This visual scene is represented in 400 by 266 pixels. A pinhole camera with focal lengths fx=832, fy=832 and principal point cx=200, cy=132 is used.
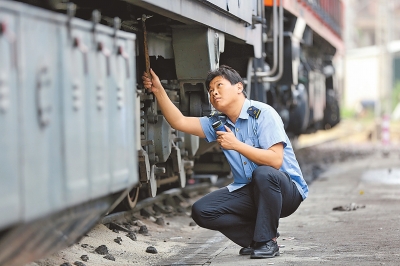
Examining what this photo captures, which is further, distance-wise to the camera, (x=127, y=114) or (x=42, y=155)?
(x=127, y=114)

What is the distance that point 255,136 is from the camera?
527cm

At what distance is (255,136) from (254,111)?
0.16 meters

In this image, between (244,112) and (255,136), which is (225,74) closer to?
(244,112)

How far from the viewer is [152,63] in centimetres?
669

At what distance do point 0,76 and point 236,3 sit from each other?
434 cm

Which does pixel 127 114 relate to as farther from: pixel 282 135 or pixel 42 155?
pixel 282 135

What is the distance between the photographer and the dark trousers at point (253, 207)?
Answer: 203 inches

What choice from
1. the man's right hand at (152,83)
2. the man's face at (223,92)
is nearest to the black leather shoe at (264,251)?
the man's face at (223,92)

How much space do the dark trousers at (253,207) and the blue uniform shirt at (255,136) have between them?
0.08 m

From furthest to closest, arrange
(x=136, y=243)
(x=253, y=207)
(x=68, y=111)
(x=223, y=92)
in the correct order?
(x=136, y=243), (x=253, y=207), (x=223, y=92), (x=68, y=111)

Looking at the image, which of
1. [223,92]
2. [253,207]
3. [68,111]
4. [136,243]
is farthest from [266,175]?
[68,111]

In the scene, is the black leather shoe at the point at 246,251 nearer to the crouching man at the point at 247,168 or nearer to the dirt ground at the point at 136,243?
the crouching man at the point at 247,168

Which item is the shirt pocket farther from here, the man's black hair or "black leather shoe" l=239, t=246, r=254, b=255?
"black leather shoe" l=239, t=246, r=254, b=255

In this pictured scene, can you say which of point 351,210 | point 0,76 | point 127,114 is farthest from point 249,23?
point 0,76
